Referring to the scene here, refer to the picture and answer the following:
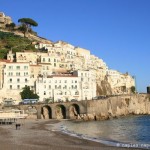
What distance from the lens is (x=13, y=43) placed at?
134375mm

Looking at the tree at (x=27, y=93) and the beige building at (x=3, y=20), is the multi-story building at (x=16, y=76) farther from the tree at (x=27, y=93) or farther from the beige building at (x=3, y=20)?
the beige building at (x=3, y=20)

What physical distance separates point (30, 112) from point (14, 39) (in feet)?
192

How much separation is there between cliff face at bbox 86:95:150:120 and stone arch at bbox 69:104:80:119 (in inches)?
120

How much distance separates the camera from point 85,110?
97.1 m

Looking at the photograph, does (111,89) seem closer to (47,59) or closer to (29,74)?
(47,59)

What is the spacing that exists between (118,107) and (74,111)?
63.5 ft

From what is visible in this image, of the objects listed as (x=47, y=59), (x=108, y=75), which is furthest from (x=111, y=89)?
(x=47, y=59)

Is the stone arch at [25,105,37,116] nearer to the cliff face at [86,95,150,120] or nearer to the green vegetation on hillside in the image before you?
the cliff face at [86,95,150,120]

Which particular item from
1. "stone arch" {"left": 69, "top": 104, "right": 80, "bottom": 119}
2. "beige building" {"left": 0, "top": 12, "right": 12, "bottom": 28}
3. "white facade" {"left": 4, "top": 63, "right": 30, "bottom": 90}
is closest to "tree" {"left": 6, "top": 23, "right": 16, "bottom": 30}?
"beige building" {"left": 0, "top": 12, "right": 12, "bottom": 28}

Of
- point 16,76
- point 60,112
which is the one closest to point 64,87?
point 60,112

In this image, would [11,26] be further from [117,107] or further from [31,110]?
[31,110]

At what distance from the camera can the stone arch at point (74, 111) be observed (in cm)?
9762

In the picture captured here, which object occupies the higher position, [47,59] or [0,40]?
[0,40]

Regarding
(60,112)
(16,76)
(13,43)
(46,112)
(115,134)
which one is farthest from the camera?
(13,43)
